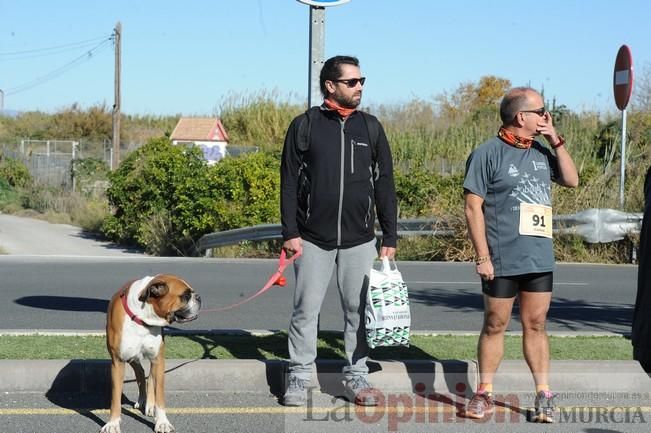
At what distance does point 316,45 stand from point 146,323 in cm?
298

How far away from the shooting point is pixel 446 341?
785cm

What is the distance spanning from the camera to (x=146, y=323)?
5.55 meters

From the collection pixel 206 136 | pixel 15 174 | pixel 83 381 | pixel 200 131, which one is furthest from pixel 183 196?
pixel 15 174

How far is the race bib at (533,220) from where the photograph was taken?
18.9 ft

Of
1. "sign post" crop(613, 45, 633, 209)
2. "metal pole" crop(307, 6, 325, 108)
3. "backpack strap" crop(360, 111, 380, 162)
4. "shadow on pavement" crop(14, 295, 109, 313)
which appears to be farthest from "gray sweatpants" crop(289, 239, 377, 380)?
"sign post" crop(613, 45, 633, 209)

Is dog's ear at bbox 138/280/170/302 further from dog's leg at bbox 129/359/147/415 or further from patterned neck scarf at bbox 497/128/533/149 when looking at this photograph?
patterned neck scarf at bbox 497/128/533/149

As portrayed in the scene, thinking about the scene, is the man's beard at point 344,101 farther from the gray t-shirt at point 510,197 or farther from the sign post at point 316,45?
the sign post at point 316,45

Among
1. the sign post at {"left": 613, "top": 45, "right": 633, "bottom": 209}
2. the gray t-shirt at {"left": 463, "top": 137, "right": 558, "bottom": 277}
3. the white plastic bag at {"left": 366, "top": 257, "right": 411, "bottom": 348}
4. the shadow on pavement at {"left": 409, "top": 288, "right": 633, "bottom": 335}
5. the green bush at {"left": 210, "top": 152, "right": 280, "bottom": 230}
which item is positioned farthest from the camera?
the green bush at {"left": 210, "top": 152, "right": 280, "bottom": 230}

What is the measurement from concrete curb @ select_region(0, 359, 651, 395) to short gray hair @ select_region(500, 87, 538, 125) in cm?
182

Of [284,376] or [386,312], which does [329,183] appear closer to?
[386,312]

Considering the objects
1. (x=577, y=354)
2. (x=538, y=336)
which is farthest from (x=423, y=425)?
(x=577, y=354)

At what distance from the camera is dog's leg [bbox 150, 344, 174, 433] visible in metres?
5.62

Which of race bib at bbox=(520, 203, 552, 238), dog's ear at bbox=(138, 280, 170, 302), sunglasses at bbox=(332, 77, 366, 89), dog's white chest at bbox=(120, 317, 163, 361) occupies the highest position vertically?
sunglasses at bbox=(332, 77, 366, 89)

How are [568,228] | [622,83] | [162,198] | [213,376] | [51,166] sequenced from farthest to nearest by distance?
[51,166], [162,198], [622,83], [568,228], [213,376]
